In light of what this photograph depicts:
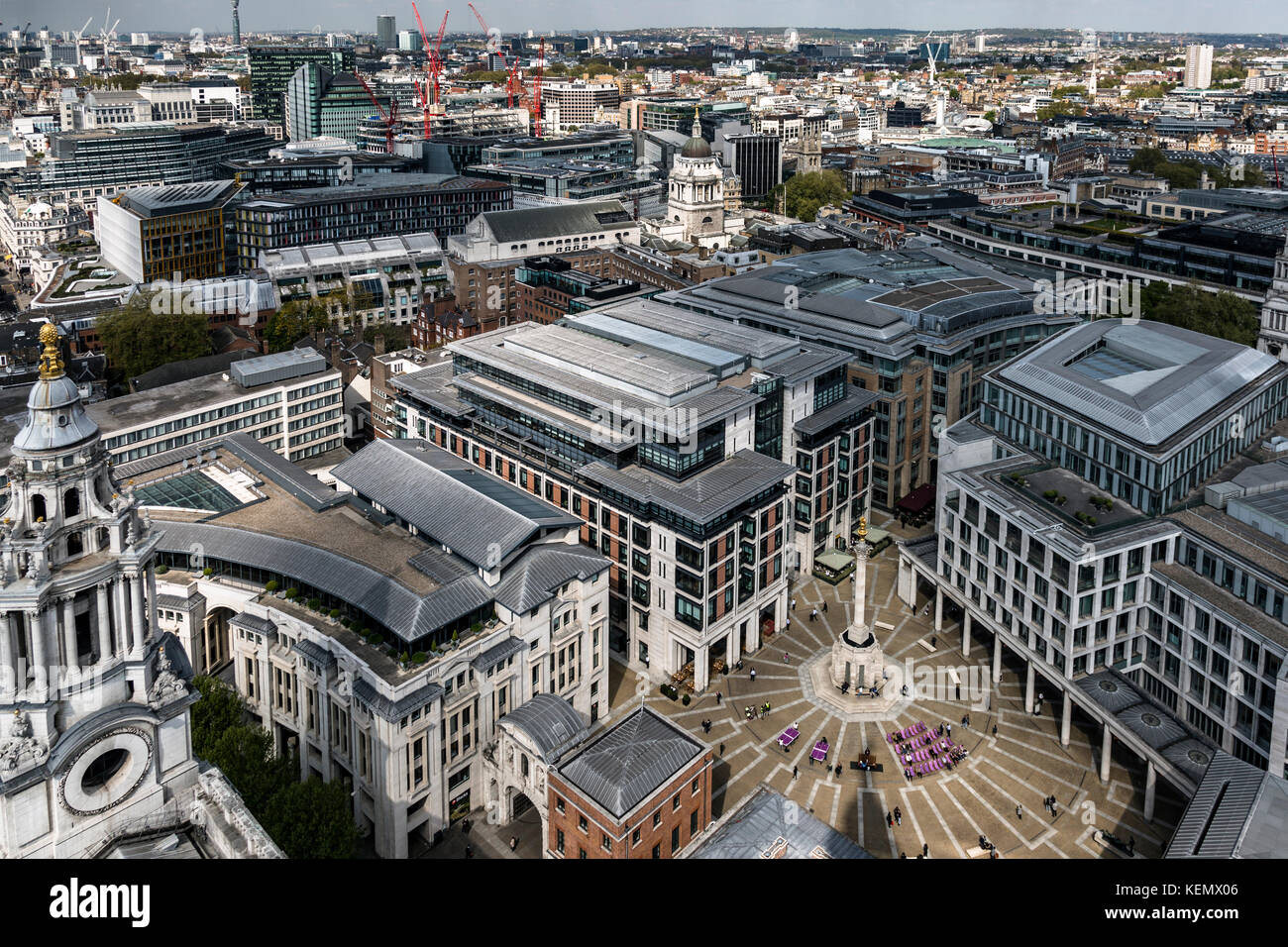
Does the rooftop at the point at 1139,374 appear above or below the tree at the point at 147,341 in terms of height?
above

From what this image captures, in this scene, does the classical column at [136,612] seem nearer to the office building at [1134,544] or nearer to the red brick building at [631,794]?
the red brick building at [631,794]

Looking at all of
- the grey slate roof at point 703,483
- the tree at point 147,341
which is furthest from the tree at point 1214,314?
the tree at point 147,341

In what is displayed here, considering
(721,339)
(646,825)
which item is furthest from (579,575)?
(721,339)

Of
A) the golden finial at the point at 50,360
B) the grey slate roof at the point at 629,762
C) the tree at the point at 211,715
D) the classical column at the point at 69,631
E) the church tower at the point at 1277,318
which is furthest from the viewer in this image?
the church tower at the point at 1277,318

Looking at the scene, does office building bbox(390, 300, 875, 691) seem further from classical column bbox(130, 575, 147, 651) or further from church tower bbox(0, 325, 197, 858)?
church tower bbox(0, 325, 197, 858)

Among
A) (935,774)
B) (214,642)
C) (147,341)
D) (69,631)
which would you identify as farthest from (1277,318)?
(147,341)
